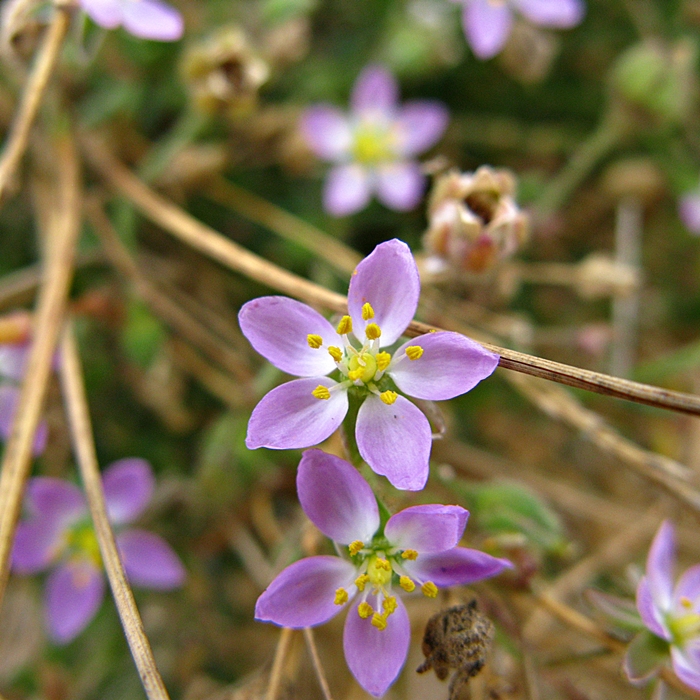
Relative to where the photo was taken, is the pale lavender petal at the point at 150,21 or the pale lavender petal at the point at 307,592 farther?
the pale lavender petal at the point at 150,21

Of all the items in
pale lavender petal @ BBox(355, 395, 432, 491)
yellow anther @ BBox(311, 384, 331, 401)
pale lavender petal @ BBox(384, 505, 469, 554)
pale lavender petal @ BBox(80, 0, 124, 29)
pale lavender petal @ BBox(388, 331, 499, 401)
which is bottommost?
pale lavender petal @ BBox(384, 505, 469, 554)

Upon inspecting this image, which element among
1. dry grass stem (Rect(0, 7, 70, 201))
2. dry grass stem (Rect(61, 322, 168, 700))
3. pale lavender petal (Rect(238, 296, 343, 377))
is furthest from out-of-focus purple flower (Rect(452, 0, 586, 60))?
dry grass stem (Rect(61, 322, 168, 700))

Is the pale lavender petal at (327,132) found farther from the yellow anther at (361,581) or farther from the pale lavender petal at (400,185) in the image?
the yellow anther at (361,581)

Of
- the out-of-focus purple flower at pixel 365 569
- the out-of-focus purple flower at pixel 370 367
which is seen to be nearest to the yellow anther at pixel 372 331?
the out-of-focus purple flower at pixel 370 367

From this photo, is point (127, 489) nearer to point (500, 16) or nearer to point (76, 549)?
point (76, 549)

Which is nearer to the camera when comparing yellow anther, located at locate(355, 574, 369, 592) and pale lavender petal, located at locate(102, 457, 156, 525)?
yellow anther, located at locate(355, 574, 369, 592)

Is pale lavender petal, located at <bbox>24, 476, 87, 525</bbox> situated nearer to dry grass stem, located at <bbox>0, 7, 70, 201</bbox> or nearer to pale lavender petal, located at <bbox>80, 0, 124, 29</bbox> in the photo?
dry grass stem, located at <bbox>0, 7, 70, 201</bbox>

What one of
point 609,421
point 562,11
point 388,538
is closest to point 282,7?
point 562,11
